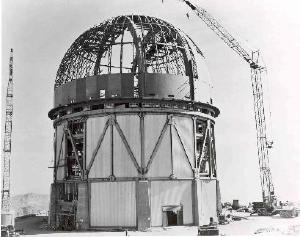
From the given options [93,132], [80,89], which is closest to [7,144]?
[80,89]

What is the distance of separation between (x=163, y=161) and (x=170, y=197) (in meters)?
3.51

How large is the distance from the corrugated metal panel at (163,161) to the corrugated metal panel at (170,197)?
87 centimetres

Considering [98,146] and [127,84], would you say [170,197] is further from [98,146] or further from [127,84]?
[127,84]

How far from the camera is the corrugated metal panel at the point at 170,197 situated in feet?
117

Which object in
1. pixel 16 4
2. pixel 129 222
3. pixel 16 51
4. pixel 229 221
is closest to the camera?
pixel 16 4

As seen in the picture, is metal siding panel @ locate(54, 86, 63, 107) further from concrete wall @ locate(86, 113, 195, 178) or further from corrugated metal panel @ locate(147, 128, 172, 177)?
corrugated metal panel @ locate(147, 128, 172, 177)

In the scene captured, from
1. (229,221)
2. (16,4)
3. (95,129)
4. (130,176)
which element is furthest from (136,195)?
(16,4)

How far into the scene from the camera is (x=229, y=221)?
137 feet

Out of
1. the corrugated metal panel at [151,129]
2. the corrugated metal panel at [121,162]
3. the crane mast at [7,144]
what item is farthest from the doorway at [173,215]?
the crane mast at [7,144]

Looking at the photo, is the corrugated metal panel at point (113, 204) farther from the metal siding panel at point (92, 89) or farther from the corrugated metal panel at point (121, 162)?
the metal siding panel at point (92, 89)

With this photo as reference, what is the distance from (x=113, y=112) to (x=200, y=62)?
12.0 meters

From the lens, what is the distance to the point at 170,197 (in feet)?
120

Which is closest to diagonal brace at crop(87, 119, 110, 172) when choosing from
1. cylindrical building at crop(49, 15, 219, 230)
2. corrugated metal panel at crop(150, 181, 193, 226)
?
cylindrical building at crop(49, 15, 219, 230)

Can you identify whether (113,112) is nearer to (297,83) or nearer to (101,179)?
(101,179)
